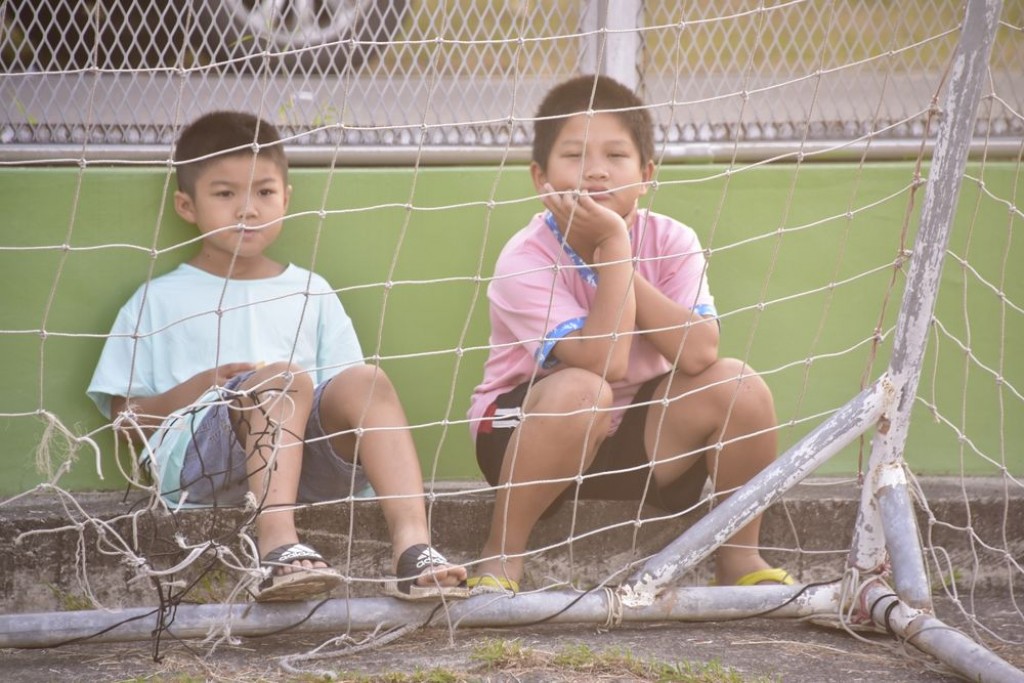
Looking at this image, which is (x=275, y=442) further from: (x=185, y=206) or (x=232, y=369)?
(x=185, y=206)

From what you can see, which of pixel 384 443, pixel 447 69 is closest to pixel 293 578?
pixel 384 443

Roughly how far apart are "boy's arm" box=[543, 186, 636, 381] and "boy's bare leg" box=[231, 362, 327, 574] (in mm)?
525

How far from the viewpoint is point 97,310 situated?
2.76 metres

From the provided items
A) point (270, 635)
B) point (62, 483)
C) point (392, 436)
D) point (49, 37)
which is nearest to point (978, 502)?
point (392, 436)

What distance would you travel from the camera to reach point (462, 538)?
262cm

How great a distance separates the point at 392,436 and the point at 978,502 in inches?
51.9

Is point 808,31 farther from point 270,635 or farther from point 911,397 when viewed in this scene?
point 270,635

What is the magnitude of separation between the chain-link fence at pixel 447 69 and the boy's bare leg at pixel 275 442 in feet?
2.43

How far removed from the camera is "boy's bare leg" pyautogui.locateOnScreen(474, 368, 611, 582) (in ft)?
7.70

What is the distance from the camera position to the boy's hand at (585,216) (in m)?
2.39

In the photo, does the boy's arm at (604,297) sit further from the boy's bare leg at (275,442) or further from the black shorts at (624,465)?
the boy's bare leg at (275,442)

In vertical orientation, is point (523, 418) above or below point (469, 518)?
above

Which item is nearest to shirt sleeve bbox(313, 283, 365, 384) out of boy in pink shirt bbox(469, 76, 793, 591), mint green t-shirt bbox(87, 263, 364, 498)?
mint green t-shirt bbox(87, 263, 364, 498)

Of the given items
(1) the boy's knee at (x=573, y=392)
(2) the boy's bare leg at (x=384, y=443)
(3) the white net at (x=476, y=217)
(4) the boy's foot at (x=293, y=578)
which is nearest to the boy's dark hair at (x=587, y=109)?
(3) the white net at (x=476, y=217)
